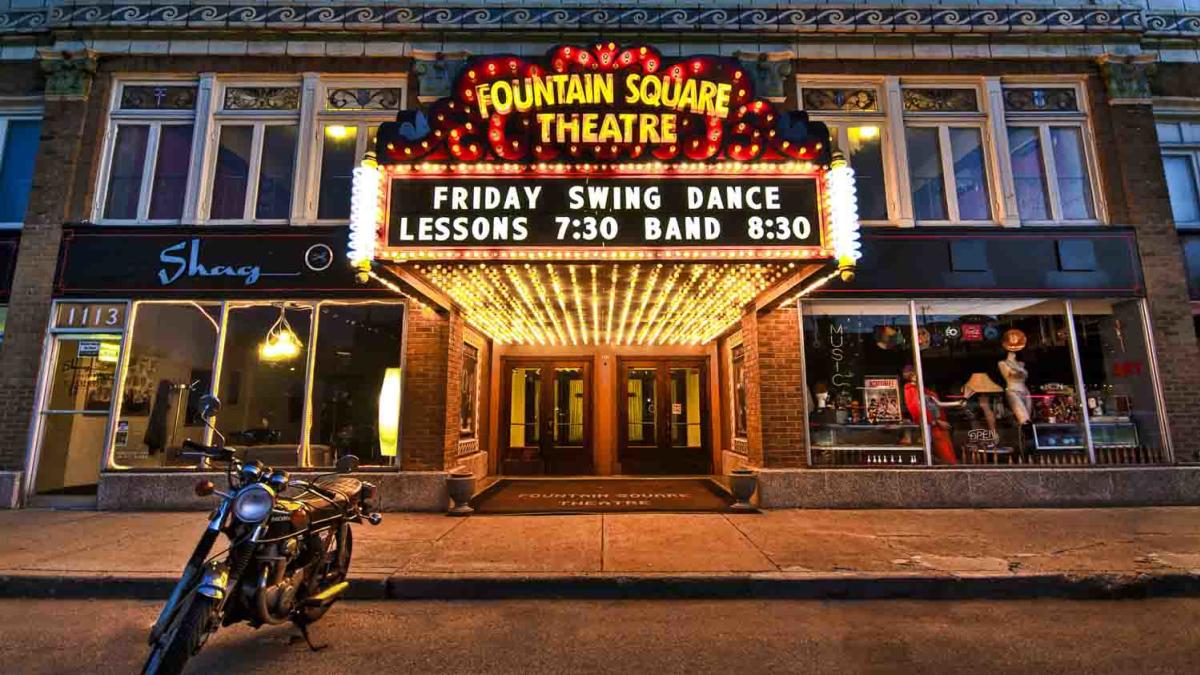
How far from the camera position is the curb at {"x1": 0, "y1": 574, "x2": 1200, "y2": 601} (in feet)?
16.8

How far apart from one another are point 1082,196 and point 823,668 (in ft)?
35.0

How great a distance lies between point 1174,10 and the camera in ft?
34.6

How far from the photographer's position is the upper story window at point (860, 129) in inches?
392

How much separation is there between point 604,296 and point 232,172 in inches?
283

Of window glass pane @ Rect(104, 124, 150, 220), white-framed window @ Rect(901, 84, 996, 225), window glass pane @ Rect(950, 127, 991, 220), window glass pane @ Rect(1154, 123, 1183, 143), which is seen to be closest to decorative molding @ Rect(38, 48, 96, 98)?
window glass pane @ Rect(104, 124, 150, 220)

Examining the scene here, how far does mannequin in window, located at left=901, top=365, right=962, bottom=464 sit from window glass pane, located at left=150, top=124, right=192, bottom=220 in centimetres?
1285

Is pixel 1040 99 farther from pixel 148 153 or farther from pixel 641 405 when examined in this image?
pixel 148 153

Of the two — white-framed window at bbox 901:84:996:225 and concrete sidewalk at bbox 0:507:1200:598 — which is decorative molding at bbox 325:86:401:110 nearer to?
concrete sidewalk at bbox 0:507:1200:598

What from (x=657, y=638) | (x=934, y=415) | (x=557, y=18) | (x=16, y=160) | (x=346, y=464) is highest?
(x=557, y=18)

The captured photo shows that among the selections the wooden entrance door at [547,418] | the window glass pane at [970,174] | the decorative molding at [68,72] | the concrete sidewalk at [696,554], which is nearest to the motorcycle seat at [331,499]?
the concrete sidewalk at [696,554]

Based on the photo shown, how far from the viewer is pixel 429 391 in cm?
931

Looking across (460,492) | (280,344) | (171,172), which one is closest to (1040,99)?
(460,492)

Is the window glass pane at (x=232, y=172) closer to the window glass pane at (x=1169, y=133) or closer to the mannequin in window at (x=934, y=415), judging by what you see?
the mannequin in window at (x=934, y=415)

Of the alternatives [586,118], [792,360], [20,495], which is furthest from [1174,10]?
[20,495]
